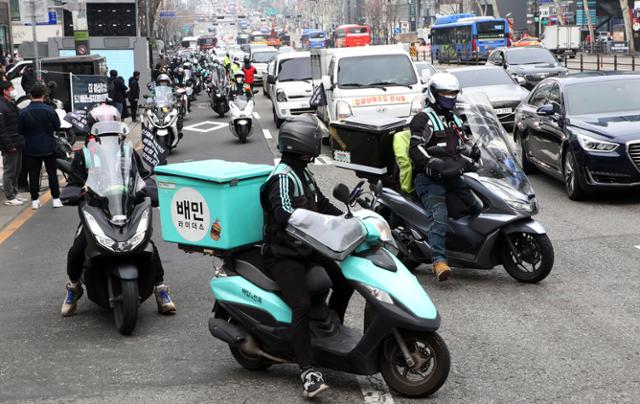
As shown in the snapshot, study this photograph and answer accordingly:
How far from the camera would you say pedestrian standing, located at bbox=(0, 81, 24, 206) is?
44.2 feet

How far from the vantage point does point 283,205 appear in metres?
5.61

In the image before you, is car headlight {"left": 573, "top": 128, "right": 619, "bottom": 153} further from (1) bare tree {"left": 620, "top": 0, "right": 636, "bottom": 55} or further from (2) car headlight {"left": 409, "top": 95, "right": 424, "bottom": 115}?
(1) bare tree {"left": 620, "top": 0, "right": 636, "bottom": 55}

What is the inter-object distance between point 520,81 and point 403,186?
20084mm

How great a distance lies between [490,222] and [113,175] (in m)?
3.06

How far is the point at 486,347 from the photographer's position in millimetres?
6531

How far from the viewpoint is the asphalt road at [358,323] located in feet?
18.9

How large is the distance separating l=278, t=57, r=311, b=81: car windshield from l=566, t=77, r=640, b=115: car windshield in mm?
13211

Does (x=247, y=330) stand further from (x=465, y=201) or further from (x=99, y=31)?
(x=99, y=31)

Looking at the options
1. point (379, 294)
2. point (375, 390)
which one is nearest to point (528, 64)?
point (375, 390)

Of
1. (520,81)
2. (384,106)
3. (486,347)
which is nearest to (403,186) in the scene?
(486,347)

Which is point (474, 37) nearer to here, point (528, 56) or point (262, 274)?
point (528, 56)

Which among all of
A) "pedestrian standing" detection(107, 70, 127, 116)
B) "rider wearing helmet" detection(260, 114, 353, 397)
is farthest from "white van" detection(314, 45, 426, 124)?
"rider wearing helmet" detection(260, 114, 353, 397)

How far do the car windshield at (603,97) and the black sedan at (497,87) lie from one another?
6.87 m

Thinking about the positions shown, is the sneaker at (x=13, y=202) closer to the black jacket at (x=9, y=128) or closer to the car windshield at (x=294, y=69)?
the black jacket at (x=9, y=128)
